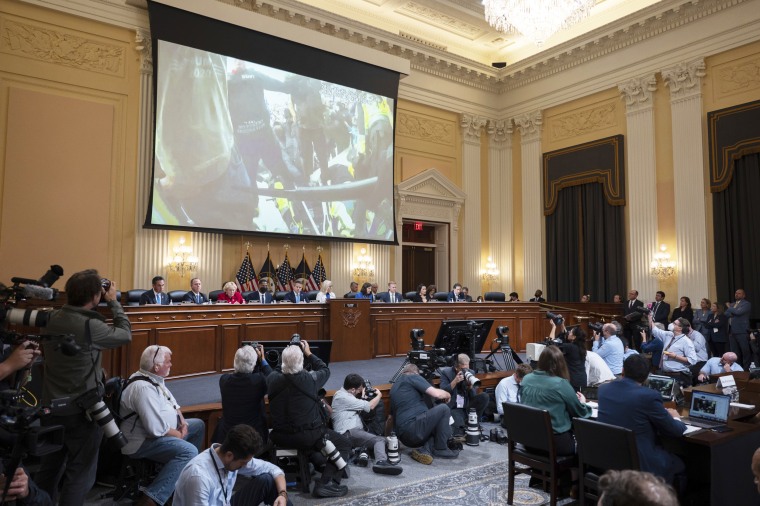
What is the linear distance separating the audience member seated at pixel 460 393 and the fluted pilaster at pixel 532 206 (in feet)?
29.3

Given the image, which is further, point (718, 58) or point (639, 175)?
point (639, 175)

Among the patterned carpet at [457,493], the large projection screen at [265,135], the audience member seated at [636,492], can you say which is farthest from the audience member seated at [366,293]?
the audience member seated at [636,492]

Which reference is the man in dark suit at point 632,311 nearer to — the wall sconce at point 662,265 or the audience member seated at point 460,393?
the wall sconce at point 662,265

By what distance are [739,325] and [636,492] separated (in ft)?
31.9

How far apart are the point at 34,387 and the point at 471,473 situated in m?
3.63

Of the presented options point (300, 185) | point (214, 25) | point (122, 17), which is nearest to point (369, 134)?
point (300, 185)

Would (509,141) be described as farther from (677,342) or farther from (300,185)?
(677,342)

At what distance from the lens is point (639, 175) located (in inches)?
490

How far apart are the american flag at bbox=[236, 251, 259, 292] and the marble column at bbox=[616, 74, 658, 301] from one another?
800 centimetres

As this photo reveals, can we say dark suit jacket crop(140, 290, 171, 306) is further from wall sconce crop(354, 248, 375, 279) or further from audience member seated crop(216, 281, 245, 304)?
wall sconce crop(354, 248, 375, 279)

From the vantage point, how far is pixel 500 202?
15.4 metres

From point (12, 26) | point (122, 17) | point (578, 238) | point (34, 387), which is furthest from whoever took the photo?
point (578, 238)

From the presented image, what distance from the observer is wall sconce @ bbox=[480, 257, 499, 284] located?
1501cm

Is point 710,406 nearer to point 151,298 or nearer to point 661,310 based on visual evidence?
point 151,298
